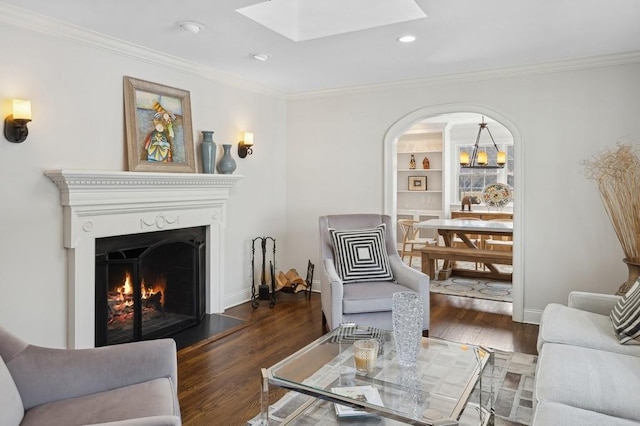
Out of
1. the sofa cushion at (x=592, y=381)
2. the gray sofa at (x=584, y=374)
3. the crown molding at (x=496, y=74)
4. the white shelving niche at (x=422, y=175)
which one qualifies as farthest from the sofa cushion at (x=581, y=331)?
the white shelving niche at (x=422, y=175)

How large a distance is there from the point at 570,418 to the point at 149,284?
10.5ft

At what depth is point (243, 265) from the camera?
479 centimetres

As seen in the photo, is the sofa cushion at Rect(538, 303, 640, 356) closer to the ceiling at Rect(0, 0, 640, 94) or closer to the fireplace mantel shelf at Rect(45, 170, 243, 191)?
the ceiling at Rect(0, 0, 640, 94)

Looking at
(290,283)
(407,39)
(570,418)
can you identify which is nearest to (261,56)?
(407,39)

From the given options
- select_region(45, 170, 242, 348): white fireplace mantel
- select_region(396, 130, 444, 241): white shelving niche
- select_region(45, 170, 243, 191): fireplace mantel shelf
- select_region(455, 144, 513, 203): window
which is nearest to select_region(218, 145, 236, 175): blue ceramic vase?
select_region(45, 170, 243, 191): fireplace mantel shelf

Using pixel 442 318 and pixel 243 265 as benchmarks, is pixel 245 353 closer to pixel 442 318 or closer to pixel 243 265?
pixel 243 265

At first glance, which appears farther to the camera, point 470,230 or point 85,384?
point 470,230

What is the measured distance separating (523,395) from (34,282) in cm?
319

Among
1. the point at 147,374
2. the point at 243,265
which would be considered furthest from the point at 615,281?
the point at 147,374

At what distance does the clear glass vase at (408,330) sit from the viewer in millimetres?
2246

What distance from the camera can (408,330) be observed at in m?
2.25

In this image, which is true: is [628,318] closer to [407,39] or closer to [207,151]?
[407,39]

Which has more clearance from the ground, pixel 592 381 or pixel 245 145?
pixel 245 145

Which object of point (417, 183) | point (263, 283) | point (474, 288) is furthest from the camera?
point (417, 183)
